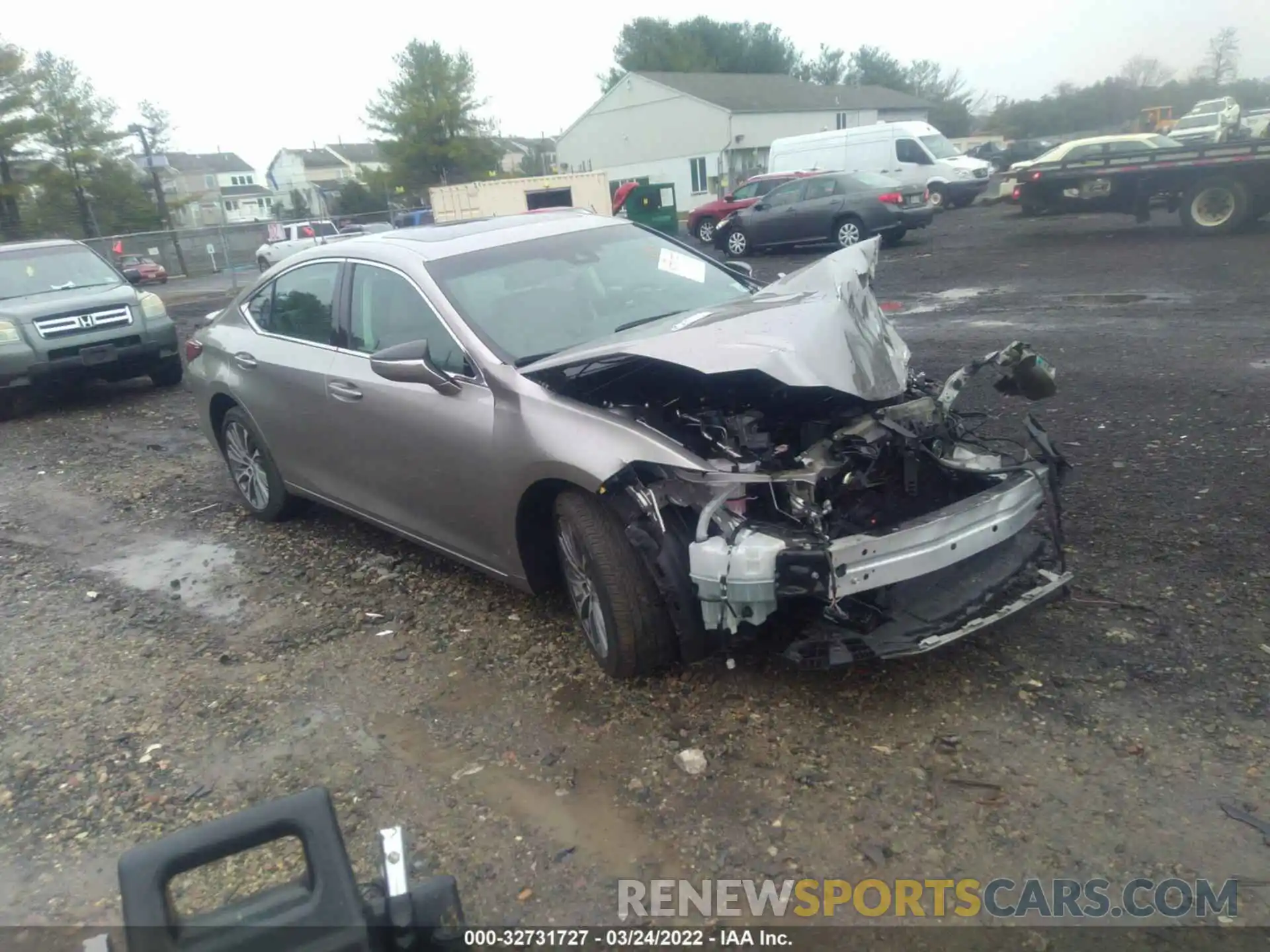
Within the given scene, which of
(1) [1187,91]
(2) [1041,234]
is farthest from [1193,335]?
(1) [1187,91]

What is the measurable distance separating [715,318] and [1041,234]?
1600cm

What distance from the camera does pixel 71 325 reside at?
9367 millimetres

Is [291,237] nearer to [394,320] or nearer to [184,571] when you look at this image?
[184,571]

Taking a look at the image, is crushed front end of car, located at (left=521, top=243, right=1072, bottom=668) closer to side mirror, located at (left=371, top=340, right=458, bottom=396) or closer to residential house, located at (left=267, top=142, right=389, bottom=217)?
side mirror, located at (left=371, top=340, right=458, bottom=396)

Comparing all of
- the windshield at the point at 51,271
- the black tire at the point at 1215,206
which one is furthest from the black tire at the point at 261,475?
the black tire at the point at 1215,206

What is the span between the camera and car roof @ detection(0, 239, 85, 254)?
10.2 meters

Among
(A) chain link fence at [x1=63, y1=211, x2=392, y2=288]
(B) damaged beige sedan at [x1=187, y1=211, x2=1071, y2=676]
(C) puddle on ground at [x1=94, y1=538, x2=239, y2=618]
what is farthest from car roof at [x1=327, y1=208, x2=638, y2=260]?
(A) chain link fence at [x1=63, y1=211, x2=392, y2=288]

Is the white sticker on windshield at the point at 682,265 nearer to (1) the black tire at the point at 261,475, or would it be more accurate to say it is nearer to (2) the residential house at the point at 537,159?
(1) the black tire at the point at 261,475

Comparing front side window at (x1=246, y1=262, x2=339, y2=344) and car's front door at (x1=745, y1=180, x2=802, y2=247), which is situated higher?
front side window at (x1=246, y1=262, x2=339, y2=344)

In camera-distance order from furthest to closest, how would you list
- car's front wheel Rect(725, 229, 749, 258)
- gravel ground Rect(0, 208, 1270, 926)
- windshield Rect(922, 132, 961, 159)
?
windshield Rect(922, 132, 961, 159) → car's front wheel Rect(725, 229, 749, 258) → gravel ground Rect(0, 208, 1270, 926)

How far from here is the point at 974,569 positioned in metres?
3.46

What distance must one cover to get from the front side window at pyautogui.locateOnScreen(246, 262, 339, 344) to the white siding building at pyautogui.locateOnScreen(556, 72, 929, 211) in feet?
136

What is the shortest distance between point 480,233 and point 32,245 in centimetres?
827

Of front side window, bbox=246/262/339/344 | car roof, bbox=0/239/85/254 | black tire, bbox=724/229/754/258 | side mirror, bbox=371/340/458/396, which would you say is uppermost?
car roof, bbox=0/239/85/254
